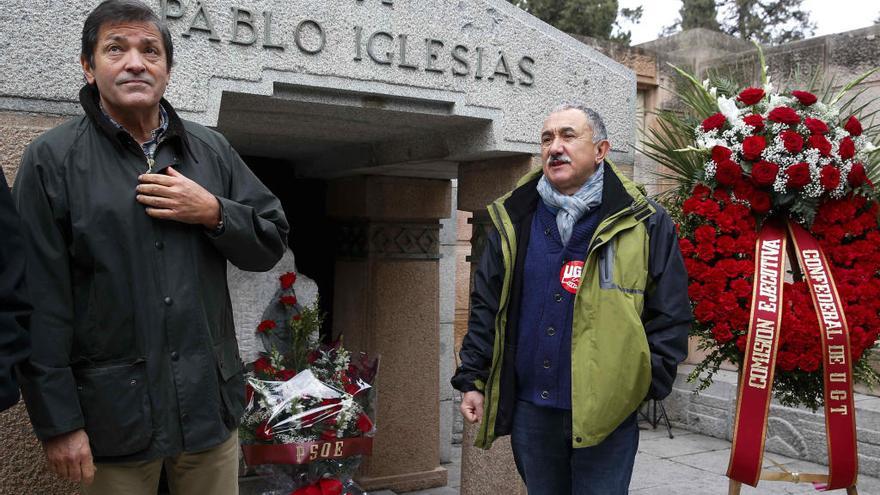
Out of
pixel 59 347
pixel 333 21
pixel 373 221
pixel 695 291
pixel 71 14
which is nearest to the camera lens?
pixel 59 347

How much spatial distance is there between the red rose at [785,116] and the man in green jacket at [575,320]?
1.04 metres

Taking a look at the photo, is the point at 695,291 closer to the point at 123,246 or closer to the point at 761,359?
the point at 761,359

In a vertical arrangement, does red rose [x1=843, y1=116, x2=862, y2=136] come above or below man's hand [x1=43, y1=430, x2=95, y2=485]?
above

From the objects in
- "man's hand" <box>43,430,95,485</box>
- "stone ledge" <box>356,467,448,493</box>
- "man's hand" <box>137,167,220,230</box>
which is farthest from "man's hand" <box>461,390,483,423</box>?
"stone ledge" <box>356,467,448,493</box>

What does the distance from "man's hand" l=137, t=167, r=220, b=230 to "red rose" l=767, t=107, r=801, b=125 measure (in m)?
2.50

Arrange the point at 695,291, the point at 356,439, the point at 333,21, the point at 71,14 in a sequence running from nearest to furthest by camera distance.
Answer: the point at 71,14 < the point at 333,21 < the point at 695,291 < the point at 356,439

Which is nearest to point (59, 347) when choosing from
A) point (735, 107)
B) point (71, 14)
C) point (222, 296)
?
point (222, 296)

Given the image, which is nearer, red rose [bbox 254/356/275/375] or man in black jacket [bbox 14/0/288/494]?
man in black jacket [bbox 14/0/288/494]

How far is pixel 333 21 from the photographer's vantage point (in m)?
3.38

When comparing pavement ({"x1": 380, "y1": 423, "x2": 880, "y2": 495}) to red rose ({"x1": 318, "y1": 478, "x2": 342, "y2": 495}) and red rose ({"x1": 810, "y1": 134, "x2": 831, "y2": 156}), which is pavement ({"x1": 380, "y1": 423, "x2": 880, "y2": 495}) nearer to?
red rose ({"x1": 318, "y1": 478, "x2": 342, "y2": 495})

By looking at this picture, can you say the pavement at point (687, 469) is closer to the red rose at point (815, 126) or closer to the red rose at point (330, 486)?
the red rose at point (330, 486)

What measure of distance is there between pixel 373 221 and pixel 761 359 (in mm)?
2503

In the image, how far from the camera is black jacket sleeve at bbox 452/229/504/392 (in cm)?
300

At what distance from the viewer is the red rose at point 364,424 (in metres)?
3.99
